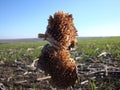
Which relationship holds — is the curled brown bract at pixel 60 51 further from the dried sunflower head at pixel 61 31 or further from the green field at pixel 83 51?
the green field at pixel 83 51

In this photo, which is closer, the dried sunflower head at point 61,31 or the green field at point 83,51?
the dried sunflower head at point 61,31

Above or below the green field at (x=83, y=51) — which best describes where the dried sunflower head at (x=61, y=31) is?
above

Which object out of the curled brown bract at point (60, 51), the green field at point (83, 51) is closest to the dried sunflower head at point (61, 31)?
the curled brown bract at point (60, 51)

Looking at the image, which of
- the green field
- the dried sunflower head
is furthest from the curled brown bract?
the green field

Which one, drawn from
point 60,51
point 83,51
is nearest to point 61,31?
point 60,51

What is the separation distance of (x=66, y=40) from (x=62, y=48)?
0.08 metres

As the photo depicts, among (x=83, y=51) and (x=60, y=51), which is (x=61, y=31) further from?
(x=83, y=51)

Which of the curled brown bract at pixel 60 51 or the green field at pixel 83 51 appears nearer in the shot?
the curled brown bract at pixel 60 51

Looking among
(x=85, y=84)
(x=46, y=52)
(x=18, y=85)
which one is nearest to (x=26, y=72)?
(x=18, y=85)

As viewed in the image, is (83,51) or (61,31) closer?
(61,31)

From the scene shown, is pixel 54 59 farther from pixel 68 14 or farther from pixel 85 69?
pixel 85 69

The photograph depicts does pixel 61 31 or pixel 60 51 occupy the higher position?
pixel 61 31

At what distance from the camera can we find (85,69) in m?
9.57

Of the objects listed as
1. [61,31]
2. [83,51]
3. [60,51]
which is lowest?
[83,51]
